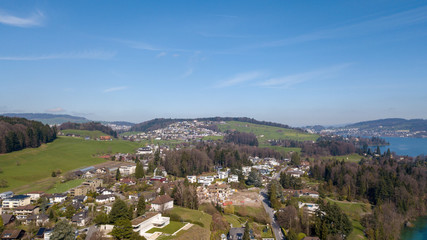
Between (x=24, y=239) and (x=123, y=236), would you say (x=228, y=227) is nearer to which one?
(x=123, y=236)

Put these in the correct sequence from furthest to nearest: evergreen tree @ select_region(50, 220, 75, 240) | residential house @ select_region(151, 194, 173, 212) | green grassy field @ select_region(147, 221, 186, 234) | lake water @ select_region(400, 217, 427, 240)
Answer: lake water @ select_region(400, 217, 427, 240) → residential house @ select_region(151, 194, 173, 212) → green grassy field @ select_region(147, 221, 186, 234) → evergreen tree @ select_region(50, 220, 75, 240)

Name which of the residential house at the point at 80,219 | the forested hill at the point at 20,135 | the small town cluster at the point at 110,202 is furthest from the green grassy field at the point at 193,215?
the forested hill at the point at 20,135

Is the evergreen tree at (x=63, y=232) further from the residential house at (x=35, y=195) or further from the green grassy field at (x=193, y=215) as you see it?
the residential house at (x=35, y=195)

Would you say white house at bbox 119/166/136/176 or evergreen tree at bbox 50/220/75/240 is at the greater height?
evergreen tree at bbox 50/220/75/240

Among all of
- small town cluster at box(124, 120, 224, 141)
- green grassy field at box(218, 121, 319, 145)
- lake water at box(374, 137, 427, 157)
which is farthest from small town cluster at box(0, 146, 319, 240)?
lake water at box(374, 137, 427, 157)

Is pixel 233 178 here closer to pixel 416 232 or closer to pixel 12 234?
pixel 416 232

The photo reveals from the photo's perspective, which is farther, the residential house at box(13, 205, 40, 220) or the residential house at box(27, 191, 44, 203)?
the residential house at box(27, 191, 44, 203)

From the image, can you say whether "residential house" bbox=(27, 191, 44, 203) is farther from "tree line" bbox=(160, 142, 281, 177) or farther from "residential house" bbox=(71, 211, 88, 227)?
"tree line" bbox=(160, 142, 281, 177)
